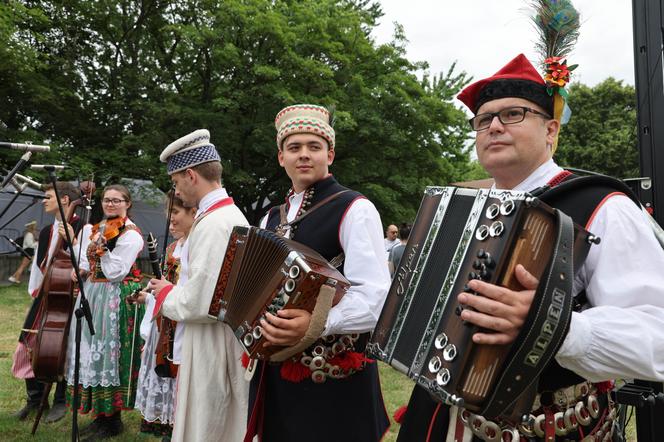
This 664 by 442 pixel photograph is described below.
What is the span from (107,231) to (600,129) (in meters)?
25.4

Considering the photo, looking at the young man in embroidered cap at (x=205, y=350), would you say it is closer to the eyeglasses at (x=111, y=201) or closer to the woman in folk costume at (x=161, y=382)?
the woman in folk costume at (x=161, y=382)

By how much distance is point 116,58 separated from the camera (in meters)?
16.6

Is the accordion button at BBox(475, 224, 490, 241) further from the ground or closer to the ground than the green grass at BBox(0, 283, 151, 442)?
further from the ground

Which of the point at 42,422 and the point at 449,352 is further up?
the point at 449,352

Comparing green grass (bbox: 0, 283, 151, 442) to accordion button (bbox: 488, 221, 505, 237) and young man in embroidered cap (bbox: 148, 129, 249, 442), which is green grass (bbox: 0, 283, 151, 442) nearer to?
young man in embroidered cap (bbox: 148, 129, 249, 442)

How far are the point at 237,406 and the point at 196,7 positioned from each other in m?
16.0

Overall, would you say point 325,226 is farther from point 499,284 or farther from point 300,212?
point 499,284

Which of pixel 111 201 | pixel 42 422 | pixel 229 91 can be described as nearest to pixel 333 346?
pixel 111 201

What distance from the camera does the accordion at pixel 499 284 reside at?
132 cm

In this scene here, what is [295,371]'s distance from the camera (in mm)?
2508

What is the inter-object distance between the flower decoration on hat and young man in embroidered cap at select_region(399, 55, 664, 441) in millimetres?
38

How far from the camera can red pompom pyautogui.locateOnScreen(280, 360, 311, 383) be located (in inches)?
98.4

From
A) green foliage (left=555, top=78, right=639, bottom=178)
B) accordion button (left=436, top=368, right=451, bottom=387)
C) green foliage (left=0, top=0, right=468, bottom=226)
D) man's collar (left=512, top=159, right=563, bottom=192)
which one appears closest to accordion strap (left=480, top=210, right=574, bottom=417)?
accordion button (left=436, top=368, right=451, bottom=387)

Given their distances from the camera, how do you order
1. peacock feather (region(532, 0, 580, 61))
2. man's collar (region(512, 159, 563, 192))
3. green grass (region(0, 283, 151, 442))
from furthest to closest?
1. green grass (region(0, 283, 151, 442))
2. peacock feather (region(532, 0, 580, 61))
3. man's collar (region(512, 159, 563, 192))
